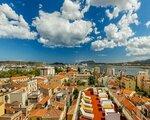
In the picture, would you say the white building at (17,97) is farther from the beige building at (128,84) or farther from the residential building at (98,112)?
the beige building at (128,84)

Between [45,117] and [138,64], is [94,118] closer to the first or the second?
[45,117]

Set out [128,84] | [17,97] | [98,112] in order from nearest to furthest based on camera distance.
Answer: [98,112], [17,97], [128,84]

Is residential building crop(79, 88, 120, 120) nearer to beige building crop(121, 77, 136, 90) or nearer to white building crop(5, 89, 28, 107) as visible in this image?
white building crop(5, 89, 28, 107)

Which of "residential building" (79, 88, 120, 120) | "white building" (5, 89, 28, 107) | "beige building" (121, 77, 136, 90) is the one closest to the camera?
"residential building" (79, 88, 120, 120)

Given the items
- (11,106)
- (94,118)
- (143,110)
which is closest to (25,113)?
(11,106)

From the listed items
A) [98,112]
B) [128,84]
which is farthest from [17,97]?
[128,84]

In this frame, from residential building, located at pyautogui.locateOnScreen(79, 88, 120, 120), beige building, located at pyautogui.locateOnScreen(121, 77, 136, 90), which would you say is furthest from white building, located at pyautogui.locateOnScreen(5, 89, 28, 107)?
beige building, located at pyautogui.locateOnScreen(121, 77, 136, 90)

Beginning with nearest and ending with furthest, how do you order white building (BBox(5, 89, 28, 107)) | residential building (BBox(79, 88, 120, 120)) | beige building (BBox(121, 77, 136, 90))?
residential building (BBox(79, 88, 120, 120)), white building (BBox(5, 89, 28, 107)), beige building (BBox(121, 77, 136, 90))

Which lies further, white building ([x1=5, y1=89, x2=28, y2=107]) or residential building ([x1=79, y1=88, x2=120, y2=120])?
white building ([x1=5, y1=89, x2=28, y2=107])

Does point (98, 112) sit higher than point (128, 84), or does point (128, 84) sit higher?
point (128, 84)

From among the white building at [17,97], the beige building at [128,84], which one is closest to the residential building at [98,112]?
the white building at [17,97]

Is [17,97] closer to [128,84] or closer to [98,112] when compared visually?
[98,112]

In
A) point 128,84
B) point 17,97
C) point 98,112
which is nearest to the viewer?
point 98,112
